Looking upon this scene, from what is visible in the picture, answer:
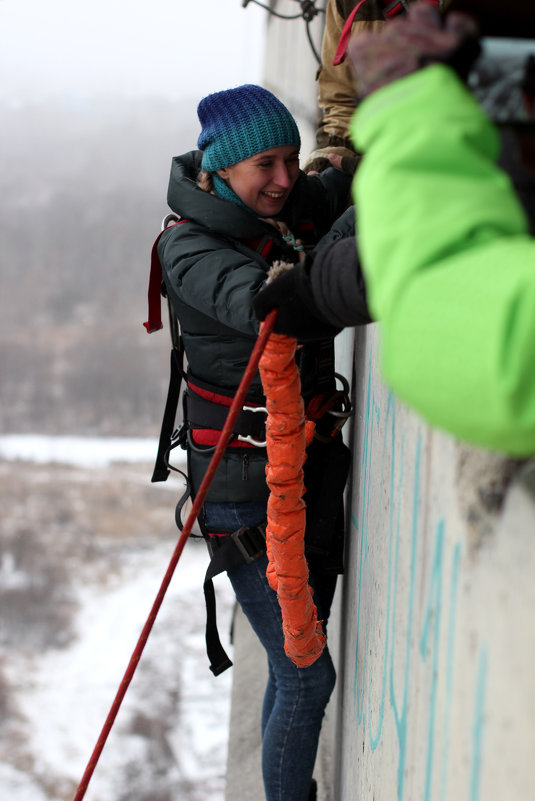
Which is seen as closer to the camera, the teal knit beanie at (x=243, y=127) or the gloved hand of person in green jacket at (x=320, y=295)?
the gloved hand of person in green jacket at (x=320, y=295)

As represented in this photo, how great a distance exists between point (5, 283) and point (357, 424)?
2277 cm

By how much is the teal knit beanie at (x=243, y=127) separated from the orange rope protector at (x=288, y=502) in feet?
1.81

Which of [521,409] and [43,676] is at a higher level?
[521,409]

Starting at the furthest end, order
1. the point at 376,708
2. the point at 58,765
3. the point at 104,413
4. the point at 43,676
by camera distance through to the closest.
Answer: the point at 104,413 < the point at 43,676 < the point at 58,765 < the point at 376,708

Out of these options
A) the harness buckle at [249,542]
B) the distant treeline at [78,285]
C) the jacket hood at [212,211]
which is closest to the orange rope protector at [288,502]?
the harness buckle at [249,542]

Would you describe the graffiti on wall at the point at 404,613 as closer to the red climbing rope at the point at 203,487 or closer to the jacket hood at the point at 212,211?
the red climbing rope at the point at 203,487

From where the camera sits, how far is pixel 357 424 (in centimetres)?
214

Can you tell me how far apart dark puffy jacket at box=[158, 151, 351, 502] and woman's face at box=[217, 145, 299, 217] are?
44mm

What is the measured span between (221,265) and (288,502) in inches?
19.6

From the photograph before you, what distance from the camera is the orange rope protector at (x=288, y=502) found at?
1.56m

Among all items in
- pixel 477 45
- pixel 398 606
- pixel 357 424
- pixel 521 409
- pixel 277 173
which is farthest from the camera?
pixel 357 424

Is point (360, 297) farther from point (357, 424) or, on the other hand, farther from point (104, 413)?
point (104, 413)

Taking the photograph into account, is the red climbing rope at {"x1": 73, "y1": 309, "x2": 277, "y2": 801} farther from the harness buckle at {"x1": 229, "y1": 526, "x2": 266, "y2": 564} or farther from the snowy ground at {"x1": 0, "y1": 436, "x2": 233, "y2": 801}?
the snowy ground at {"x1": 0, "y1": 436, "x2": 233, "y2": 801}

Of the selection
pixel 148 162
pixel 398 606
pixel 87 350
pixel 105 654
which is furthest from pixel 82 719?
pixel 148 162
